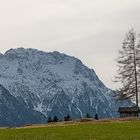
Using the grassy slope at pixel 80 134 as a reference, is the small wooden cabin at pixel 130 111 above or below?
above

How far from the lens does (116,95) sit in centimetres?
9556

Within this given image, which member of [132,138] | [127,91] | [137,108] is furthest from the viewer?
[137,108]

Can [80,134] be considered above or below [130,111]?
below

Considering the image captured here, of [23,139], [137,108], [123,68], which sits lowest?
[23,139]

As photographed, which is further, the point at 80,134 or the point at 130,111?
the point at 130,111

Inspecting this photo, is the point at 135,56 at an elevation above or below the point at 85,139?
above

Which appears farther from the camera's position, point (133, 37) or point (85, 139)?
point (133, 37)

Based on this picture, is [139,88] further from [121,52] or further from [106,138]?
[106,138]

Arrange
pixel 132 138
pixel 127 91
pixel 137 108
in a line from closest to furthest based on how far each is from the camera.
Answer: pixel 132 138
pixel 127 91
pixel 137 108

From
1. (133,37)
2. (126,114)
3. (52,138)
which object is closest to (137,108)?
(126,114)

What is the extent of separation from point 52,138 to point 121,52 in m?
61.0

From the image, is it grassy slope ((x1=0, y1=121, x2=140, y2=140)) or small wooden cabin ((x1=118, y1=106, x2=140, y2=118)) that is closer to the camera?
grassy slope ((x1=0, y1=121, x2=140, y2=140))

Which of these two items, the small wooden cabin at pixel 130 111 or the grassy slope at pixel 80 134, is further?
the small wooden cabin at pixel 130 111

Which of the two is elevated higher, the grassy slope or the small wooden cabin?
the small wooden cabin
